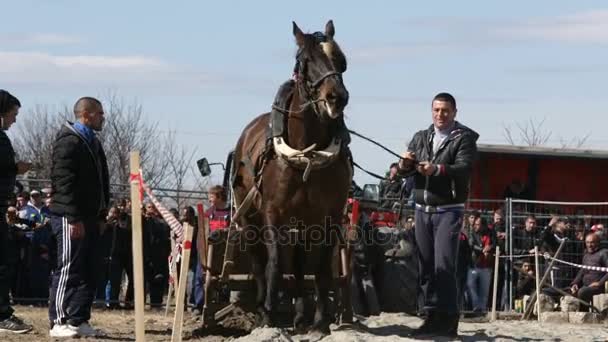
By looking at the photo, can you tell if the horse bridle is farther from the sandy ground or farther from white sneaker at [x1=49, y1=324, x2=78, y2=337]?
white sneaker at [x1=49, y1=324, x2=78, y2=337]

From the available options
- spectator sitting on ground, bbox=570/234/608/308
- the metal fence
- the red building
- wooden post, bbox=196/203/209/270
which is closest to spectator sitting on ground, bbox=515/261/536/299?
the metal fence

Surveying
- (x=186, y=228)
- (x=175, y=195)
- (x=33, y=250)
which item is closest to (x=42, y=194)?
(x=33, y=250)

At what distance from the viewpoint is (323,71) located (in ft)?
34.9

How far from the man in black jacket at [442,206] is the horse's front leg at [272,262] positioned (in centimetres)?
129

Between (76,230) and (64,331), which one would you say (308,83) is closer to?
(76,230)

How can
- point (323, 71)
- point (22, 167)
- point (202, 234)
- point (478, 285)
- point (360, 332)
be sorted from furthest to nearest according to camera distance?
point (478, 285), point (202, 234), point (22, 167), point (360, 332), point (323, 71)

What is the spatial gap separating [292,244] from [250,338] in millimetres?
1078

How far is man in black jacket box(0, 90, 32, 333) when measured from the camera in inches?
460

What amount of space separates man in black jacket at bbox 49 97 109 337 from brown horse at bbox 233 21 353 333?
1.52 metres

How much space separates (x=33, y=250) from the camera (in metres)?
18.0

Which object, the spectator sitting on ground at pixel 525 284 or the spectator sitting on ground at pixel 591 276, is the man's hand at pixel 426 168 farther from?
the spectator sitting on ground at pixel 525 284

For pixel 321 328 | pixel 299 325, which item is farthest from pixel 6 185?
pixel 321 328

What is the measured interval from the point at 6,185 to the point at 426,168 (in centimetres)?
400

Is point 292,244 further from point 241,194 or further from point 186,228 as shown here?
point 186,228
